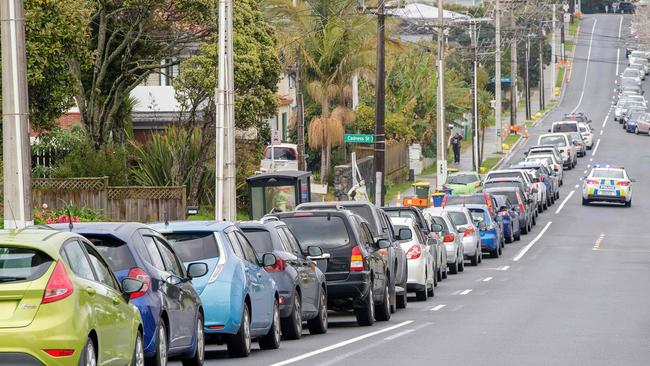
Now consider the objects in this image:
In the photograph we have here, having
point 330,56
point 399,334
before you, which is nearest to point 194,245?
point 399,334

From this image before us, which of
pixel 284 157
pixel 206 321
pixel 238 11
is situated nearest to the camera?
pixel 206 321

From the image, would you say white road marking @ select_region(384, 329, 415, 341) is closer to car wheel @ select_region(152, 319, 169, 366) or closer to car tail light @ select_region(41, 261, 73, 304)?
car wheel @ select_region(152, 319, 169, 366)

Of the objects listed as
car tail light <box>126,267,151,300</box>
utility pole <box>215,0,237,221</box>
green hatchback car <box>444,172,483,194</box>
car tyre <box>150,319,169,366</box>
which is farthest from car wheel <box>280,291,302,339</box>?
green hatchback car <box>444,172,483,194</box>

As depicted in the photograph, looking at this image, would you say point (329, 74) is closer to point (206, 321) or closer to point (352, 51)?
point (352, 51)

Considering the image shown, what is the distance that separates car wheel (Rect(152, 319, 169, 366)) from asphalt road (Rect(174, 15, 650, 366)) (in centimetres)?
272

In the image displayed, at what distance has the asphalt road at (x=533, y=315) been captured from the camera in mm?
18328

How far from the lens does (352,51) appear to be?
64000 mm

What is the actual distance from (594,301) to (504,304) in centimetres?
188

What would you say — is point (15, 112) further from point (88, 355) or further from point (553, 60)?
point (553, 60)

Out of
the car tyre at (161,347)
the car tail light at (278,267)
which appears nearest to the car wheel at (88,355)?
the car tyre at (161,347)

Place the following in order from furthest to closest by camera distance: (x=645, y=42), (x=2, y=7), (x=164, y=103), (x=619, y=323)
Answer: (x=645, y=42) < (x=164, y=103) < (x=619, y=323) < (x=2, y=7)

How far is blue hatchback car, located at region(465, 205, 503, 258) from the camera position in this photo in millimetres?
43531

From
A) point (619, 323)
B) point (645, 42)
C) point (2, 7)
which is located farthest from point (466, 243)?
point (645, 42)

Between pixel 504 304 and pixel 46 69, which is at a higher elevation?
pixel 46 69
